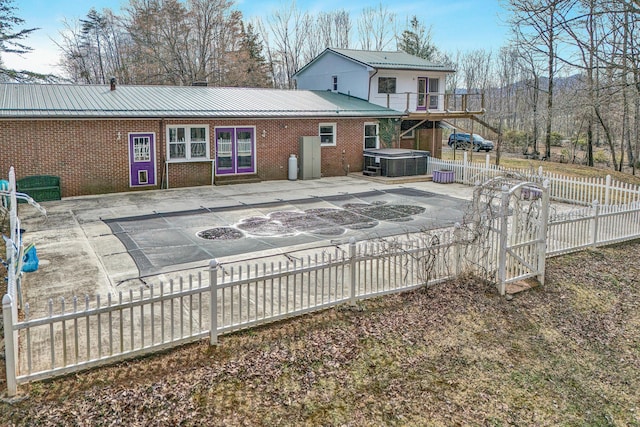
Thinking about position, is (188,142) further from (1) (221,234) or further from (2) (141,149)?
(1) (221,234)

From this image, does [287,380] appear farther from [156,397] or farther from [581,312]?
[581,312]

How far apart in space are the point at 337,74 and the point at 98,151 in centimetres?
1447

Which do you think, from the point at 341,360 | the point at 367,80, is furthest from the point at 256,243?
the point at 367,80

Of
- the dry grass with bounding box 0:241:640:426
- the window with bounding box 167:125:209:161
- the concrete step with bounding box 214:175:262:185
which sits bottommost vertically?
the dry grass with bounding box 0:241:640:426

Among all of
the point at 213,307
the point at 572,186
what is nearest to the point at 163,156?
the point at 213,307

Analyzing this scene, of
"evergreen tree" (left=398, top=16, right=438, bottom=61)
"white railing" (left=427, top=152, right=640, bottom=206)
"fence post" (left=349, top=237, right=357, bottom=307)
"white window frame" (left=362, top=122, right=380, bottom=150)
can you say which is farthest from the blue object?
"evergreen tree" (left=398, top=16, right=438, bottom=61)

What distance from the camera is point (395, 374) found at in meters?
5.62

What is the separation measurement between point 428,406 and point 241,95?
1854cm

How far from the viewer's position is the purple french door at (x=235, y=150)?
18828mm

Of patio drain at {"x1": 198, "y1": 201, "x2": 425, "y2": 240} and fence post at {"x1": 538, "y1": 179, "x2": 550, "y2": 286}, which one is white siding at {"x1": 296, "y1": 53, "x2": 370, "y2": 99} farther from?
fence post at {"x1": 538, "y1": 179, "x2": 550, "y2": 286}

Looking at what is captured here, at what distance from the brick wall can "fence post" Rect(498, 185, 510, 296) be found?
12.9m

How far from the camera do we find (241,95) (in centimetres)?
2164

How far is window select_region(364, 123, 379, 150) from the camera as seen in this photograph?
2274cm

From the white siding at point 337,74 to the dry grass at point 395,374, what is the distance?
18862mm
